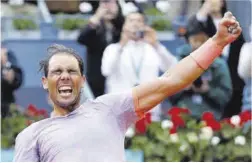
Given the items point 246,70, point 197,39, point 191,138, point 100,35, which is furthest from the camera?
point 100,35

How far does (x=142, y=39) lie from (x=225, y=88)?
2.24 ft

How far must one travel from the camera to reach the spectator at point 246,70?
20.5 ft

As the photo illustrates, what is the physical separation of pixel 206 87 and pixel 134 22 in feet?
2.24

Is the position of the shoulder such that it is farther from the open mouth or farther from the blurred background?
the blurred background

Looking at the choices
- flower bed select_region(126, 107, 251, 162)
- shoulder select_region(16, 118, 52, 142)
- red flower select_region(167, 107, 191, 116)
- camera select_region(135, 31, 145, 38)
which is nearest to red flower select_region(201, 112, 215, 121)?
flower bed select_region(126, 107, 251, 162)

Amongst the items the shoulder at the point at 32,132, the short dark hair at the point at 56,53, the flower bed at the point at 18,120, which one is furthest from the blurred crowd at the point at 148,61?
the shoulder at the point at 32,132

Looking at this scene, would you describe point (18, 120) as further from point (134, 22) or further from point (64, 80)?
point (64, 80)

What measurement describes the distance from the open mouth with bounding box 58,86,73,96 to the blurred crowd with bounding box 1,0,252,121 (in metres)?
3.25

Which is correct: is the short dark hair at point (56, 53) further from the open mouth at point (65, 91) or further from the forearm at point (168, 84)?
the forearm at point (168, 84)

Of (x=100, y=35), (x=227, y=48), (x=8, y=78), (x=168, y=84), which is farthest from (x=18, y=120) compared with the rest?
(x=168, y=84)

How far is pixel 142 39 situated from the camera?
20.9ft

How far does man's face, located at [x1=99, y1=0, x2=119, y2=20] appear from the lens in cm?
651

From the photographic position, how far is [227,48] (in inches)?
258

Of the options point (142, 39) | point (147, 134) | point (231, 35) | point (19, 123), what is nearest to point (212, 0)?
point (142, 39)
